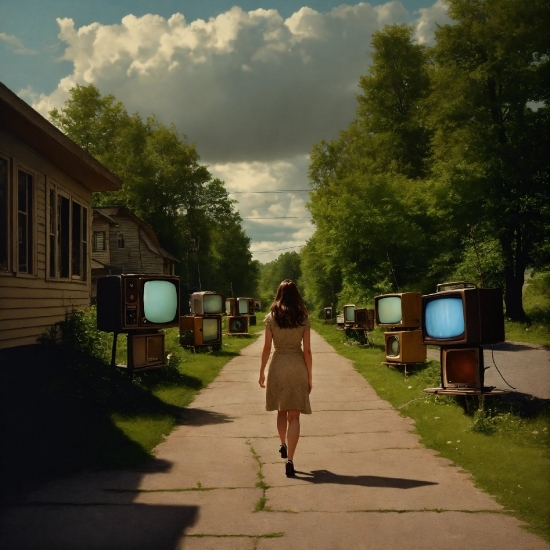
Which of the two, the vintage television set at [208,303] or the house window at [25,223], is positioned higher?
the house window at [25,223]

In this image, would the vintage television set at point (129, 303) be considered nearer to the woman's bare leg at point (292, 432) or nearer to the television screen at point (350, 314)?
the woman's bare leg at point (292, 432)

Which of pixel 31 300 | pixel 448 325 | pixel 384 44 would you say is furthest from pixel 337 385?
pixel 384 44

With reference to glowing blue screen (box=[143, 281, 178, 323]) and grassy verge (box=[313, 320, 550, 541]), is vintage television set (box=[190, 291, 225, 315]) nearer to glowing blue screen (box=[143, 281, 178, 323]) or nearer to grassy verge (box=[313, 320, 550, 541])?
glowing blue screen (box=[143, 281, 178, 323])

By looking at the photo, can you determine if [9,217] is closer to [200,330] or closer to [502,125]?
[200,330]

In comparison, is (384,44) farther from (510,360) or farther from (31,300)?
(31,300)

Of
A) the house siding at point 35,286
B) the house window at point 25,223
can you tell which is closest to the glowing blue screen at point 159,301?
the house siding at point 35,286

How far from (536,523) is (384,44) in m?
30.3

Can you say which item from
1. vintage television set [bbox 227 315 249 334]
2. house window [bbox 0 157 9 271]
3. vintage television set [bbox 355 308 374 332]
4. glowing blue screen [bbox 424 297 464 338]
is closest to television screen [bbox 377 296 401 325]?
glowing blue screen [bbox 424 297 464 338]

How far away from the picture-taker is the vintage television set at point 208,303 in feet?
63.1

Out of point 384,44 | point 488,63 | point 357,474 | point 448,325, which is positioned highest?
point 384,44

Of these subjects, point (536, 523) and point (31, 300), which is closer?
point (536, 523)

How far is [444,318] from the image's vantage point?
27.2 feet

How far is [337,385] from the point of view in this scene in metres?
12.2

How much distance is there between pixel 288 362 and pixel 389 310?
747 cm
